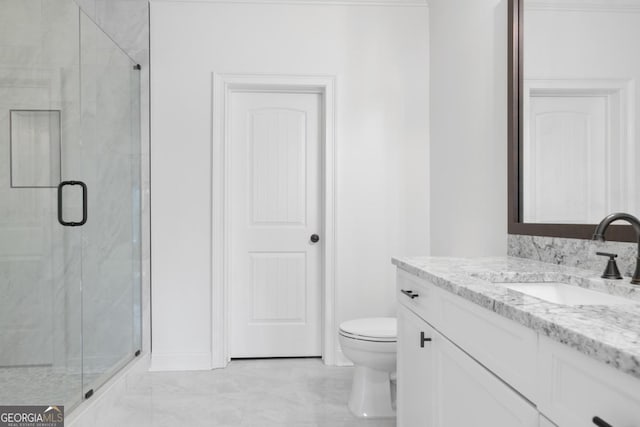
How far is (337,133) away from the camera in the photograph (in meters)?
3.00

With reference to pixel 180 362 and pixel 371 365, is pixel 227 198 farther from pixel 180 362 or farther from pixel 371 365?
pixel 371 365

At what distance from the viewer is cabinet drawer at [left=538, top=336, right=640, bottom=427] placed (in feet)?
1.82

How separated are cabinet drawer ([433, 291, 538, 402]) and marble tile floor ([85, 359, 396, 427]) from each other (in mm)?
1214

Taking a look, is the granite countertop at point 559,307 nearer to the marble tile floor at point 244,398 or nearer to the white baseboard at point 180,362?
the marble tile floor at point 244,398

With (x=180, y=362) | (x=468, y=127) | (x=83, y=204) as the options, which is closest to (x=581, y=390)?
(x=468, y=127)

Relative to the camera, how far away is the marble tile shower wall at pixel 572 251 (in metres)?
1.25

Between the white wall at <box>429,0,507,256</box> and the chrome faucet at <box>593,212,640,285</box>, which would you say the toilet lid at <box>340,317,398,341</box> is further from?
the chrome faucet at <box>593,212,640,285</box>

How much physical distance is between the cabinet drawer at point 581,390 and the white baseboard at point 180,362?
2557 millimetres

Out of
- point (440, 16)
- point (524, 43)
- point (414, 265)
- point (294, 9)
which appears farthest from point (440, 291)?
point (294, 9)

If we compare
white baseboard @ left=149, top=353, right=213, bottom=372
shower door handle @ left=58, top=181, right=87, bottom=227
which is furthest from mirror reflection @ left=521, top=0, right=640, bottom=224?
white baseboard @ left=149, top=353, right=213, bottom=372

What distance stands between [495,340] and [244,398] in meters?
1.88

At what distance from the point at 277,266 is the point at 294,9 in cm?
182

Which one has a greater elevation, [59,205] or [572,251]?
[59,205]

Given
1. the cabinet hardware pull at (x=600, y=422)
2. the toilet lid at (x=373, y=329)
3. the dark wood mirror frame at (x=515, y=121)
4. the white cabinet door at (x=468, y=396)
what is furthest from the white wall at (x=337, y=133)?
the cabinet hardware pull at (x=600, y=422)
